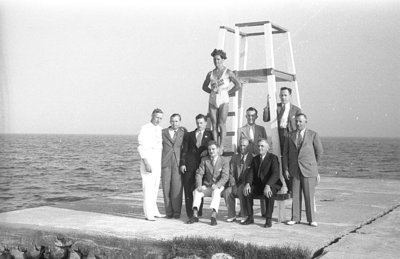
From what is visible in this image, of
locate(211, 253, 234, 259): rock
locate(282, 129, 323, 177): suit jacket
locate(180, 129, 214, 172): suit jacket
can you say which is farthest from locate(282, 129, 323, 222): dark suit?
locate(211, 253, 234, 259): rock

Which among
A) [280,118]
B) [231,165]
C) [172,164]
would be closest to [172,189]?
[172,164]

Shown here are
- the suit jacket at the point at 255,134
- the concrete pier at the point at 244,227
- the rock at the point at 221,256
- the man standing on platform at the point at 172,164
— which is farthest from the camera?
the man standing on platform at the point at 172,164

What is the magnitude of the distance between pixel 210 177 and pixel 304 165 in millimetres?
1515

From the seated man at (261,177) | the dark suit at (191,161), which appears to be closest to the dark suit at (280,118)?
the seated man at (261,177)

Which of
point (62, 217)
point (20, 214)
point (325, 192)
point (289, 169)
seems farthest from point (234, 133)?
point (325, 192)

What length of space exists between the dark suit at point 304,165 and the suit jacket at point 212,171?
0.95 m

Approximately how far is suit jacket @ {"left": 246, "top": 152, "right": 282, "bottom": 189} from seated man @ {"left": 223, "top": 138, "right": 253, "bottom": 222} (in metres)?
0.15

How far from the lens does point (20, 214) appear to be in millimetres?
9336

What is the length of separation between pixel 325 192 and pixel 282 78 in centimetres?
496

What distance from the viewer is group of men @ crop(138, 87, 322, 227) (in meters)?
8.26

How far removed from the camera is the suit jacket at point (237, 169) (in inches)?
335

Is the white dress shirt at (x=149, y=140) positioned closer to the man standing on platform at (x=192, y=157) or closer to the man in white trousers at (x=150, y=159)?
the man in white trousers at (x=150, y=159)

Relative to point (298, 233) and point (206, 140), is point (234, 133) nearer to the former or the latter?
point (206, 140)

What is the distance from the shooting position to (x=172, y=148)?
30.0ft
